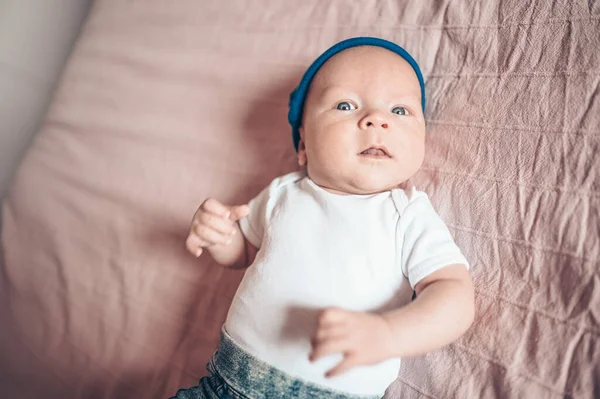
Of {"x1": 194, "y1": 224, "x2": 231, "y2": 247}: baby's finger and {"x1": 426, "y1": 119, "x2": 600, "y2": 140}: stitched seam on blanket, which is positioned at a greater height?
{"x1": 426, "y1": 119, "x2": 600, "y2": 140}: stitched seam on blanket


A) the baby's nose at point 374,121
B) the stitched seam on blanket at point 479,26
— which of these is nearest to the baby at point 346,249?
the baby's nose at point 374,121

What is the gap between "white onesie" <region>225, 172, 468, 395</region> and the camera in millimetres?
717

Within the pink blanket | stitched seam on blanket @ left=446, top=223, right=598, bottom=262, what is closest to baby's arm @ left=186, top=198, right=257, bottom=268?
the pink blanket

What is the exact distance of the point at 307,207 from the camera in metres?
0.81

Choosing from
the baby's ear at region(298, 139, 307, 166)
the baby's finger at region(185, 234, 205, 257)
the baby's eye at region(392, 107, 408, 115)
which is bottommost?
the baby's finger at region(185, 234, 205, 257)

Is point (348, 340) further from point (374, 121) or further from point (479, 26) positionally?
point (479, 26)

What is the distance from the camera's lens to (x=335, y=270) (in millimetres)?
732

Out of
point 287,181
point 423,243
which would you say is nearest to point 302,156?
point 287,181

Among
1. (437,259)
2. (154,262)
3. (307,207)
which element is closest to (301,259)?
(307,207)

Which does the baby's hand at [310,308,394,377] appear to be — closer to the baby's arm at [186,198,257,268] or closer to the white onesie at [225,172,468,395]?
the white onesie at [225,172,468,395]

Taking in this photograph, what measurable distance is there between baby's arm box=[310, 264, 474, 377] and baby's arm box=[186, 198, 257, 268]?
0.88ft

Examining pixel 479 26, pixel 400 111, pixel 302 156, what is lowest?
pixel 302 156

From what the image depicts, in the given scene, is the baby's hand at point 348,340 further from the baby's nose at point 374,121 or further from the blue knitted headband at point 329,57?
the blue knitted headband at point 329,57

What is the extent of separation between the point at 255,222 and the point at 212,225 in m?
0.10
